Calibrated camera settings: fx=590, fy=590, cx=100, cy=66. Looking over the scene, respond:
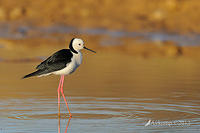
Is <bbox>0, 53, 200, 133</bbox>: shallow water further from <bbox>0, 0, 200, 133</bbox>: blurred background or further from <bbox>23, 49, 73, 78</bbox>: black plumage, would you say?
<bbox>23, 49, 73, 78</bbox>: black plumage

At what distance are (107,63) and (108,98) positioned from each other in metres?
4.08

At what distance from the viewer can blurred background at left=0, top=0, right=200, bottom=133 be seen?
23.5 feet

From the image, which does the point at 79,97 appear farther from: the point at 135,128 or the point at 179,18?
the point at 179,18

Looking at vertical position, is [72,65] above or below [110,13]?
below

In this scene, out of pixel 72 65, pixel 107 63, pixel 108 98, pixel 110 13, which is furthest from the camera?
pixel 110 13

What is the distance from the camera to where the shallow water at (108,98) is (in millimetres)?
6539

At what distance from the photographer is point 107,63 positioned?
12.5m

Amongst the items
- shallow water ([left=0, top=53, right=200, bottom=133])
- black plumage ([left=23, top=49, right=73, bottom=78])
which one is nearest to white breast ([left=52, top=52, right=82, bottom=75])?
black plumage ([left=23, top=49, right=73, bottom=78])

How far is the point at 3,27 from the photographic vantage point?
1731cm

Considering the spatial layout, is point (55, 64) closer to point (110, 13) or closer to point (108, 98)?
point (108, 98)

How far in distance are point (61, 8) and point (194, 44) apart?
4741 millimetres

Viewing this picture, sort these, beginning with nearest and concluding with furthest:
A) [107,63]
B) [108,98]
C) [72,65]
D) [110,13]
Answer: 1. [72,65]
2. [108,98]
3. [107,63]
4. [110,13]

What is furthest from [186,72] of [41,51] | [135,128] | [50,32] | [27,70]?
[50,32]

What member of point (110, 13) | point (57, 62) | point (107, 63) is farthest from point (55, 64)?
point (110, 13)
